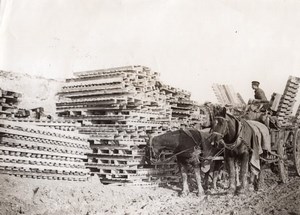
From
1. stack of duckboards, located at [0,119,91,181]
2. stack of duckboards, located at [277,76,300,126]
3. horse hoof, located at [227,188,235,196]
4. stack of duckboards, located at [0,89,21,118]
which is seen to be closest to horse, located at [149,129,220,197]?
horse hoof, located at [227,188,235,196]

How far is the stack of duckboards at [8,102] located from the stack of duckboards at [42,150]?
0.24m

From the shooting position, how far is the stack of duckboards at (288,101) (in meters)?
4.88

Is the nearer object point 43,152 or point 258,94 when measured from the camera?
point 43,152

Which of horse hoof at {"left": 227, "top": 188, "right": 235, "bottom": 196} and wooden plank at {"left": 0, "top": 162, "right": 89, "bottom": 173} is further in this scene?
horse hoof at {"left": 227, "top": 188, "right": 235, "bottom": 196}

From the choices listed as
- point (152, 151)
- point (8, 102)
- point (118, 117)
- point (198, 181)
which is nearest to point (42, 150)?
point (8, 102)

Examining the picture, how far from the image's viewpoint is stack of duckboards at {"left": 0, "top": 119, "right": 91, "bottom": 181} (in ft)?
14.9

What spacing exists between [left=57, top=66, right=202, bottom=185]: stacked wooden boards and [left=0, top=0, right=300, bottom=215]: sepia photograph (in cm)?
2

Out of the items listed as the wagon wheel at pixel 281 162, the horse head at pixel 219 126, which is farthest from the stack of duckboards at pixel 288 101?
the horse head at pixel 219 126

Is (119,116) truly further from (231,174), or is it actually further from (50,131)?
(231,174)

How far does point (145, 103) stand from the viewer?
5.43m

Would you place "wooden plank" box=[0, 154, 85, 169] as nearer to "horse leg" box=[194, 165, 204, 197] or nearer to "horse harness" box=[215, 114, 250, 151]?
"horse leg" box=[194, 165, 204, 197]

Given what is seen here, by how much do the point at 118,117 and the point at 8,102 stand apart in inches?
59.2

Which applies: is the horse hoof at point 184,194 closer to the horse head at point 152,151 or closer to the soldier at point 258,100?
the horse head at point 152,151

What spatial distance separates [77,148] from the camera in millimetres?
5207
